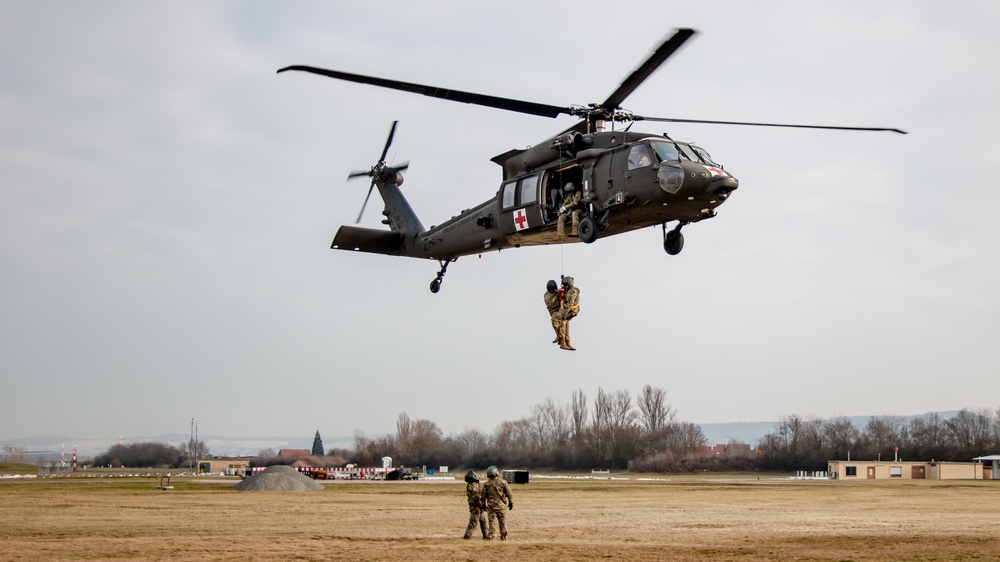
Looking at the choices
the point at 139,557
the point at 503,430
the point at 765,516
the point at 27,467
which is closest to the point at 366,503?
the point at 765,516

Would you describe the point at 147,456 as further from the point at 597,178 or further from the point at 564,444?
the point at 597,178

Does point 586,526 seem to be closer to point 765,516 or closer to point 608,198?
point 765,516

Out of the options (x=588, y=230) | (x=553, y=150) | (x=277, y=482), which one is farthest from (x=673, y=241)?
(x=277, y=482)

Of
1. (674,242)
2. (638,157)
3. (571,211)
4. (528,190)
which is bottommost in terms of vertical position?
(674,242)

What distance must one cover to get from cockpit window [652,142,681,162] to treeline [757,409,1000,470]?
219 feet

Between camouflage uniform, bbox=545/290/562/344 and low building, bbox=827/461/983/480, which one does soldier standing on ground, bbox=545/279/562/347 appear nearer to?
camouflage uniform, bbox=545/290/562/344

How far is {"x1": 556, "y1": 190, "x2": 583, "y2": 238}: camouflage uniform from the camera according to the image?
77.2ft

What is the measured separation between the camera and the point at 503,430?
94.5 meters

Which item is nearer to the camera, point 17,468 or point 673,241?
point 673,241

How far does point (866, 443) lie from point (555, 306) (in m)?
72.9

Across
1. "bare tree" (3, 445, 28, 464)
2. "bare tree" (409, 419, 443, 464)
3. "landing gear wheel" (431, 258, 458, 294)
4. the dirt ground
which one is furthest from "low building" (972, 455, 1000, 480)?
"bare tree" (3, 445, 28, 464)

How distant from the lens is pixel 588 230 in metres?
22.9

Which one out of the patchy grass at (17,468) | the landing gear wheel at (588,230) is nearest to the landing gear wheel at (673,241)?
the landing gear wheel at (588,230)

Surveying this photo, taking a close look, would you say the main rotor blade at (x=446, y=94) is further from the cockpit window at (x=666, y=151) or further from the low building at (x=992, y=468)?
the low building at (x=992, y=468)
